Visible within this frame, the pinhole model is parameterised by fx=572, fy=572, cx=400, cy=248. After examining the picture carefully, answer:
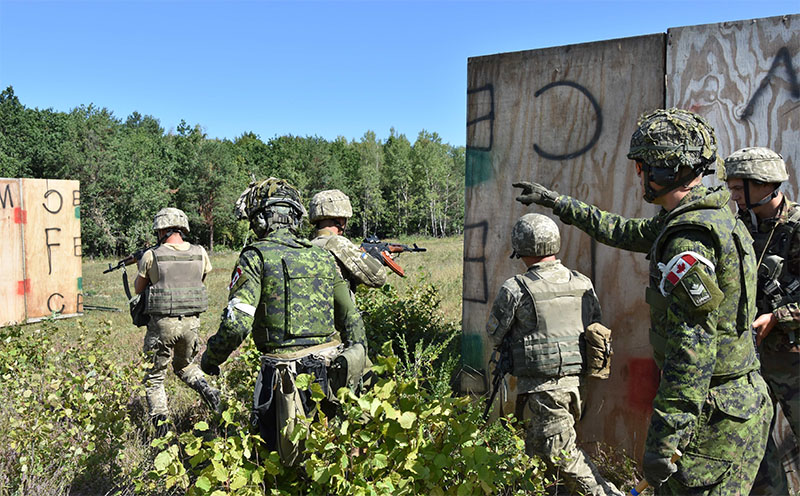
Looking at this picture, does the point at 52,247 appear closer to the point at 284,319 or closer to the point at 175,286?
the point at 175,286

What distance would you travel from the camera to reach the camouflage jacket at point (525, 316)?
Answer: 330cm

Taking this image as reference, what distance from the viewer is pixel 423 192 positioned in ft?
171

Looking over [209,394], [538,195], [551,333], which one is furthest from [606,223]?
[209,394]

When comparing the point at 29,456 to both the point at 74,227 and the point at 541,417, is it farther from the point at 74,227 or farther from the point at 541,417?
the point at 74,227

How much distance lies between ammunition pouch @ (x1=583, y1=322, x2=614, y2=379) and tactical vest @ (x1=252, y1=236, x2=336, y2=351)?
1522 millimetres

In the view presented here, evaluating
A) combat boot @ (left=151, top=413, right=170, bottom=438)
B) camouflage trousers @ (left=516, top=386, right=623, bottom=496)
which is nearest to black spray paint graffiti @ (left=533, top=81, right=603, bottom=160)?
camouflage trousers @ (left=516, top=386, right=623, bottom=496)

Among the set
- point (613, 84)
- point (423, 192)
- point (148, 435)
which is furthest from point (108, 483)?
point (423, 192)

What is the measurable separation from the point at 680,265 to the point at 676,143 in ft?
1.64

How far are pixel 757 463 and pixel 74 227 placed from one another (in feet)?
36.3

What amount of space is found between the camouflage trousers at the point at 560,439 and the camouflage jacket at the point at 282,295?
4.23 ft

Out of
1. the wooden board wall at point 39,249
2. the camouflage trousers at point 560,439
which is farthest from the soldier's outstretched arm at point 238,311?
the wooden board wall at point 39,249

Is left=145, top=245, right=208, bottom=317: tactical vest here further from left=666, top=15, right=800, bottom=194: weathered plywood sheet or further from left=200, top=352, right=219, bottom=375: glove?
left=666, top=15, right=800, bottom=194: weathered plywood sheet

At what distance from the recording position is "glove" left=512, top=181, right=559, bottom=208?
10.3 ft

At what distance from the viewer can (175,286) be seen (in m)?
5.07
